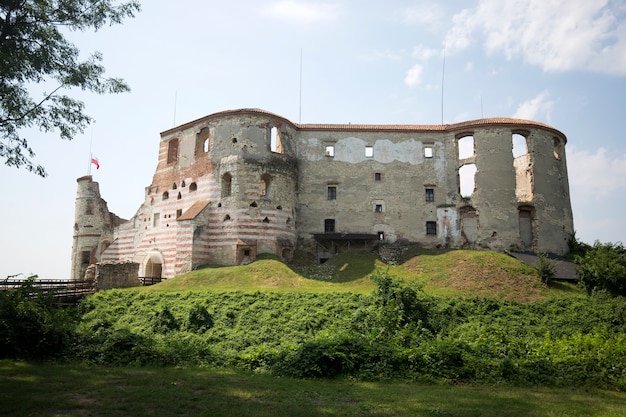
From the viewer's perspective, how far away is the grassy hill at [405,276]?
26047 mm

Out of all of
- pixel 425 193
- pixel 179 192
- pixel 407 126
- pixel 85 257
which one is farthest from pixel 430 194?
pixel 85 257

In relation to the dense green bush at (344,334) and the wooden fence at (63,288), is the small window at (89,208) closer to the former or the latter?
the wooden fence at (63,288)

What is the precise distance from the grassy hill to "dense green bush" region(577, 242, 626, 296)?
1.18 meters

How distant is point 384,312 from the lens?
18297 millimetres

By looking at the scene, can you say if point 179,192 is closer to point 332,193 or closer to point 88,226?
point 88,226

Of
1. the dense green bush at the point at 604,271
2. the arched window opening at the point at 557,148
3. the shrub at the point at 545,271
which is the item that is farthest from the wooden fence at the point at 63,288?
the arched window opening at the point at 557,148

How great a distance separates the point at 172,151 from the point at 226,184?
793cm

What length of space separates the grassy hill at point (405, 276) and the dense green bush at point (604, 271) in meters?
1.18

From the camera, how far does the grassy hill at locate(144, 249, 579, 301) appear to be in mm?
26047

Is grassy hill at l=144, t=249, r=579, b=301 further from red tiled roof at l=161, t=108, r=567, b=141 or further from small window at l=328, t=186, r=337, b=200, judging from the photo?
red tiled roof at l=161, t=108, r=567, b=141

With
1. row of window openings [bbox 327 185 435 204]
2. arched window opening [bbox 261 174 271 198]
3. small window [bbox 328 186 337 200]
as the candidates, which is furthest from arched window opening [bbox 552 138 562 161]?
arched window opening [bbox 261 174 271 198]

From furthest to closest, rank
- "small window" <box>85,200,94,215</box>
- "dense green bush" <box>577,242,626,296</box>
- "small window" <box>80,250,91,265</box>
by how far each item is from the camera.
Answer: "small window" <box>85,200,94,215</box> → "small window" <box>80,250,91,265</box> → "dense green bush" <box>577,242,626,296</box>

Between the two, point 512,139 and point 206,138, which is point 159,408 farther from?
point 512,139

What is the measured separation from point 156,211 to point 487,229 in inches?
994
